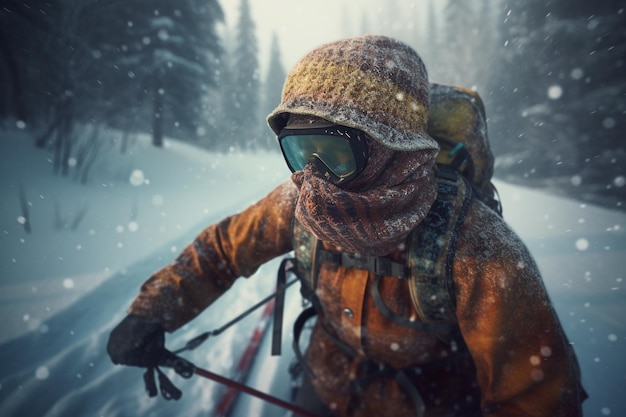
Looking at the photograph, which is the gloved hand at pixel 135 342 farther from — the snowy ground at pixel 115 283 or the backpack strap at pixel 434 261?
the backpack strap at pixel 434 261

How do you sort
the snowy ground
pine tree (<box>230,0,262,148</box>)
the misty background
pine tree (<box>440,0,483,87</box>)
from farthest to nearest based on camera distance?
pine tree (<box>230,0,262,148</box>) → pine tree (<box>440,0,483,87</box>) → the misty background → the snowy ground

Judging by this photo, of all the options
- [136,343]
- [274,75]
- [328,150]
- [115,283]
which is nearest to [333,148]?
[328,150]

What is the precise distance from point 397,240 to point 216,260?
135 cm

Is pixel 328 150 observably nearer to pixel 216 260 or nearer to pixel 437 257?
pixel 437 257

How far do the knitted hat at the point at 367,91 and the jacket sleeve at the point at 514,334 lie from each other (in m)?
0.64

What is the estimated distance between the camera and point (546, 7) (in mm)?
13219

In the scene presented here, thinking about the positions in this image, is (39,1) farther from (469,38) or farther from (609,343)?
(469,38)

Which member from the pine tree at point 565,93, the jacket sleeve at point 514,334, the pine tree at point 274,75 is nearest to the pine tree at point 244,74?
the pine tree at point 274,75

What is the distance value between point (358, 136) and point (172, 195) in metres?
10.3

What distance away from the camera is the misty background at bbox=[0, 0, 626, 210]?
8.83 m

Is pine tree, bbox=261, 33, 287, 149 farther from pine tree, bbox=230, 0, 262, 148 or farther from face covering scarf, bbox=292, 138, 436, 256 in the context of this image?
face covering scarf, bbox=292, 138, 436, 256

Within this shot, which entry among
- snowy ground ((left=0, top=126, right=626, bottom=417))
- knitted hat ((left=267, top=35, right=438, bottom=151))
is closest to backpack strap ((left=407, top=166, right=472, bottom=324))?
knitted hat ((left=267, top=35, right=438, bottom=151))

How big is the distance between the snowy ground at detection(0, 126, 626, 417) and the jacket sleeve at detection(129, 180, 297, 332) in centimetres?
137

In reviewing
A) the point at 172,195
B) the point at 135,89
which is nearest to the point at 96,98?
the point at 135,89
